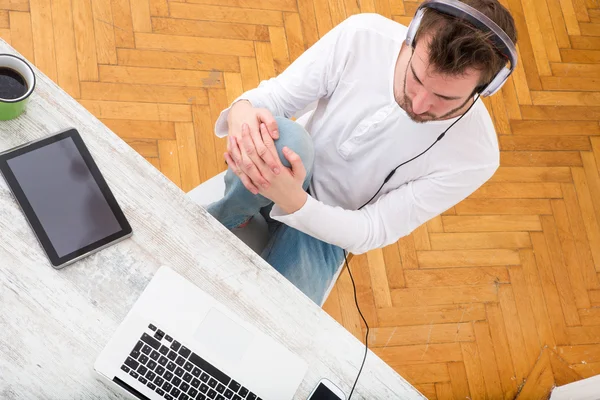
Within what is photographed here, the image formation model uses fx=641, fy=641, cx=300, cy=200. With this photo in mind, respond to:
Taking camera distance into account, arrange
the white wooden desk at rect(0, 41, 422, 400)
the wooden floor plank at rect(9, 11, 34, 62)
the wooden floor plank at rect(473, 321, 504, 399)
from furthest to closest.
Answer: the wooden floor plank at rect(473, 321, 504, 399) < the wooden floor plank at rect(9, 11, 34, 62) < the white wooden desk at rect(0, 41, 422, 400)

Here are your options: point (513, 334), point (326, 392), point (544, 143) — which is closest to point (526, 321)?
point (513, 334)

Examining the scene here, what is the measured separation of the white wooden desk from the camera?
0.99 meters

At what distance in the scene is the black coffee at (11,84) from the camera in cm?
102

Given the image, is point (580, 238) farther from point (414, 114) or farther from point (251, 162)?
point (251, 162)

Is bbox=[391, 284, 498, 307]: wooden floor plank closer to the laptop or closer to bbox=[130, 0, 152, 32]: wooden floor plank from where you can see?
the laptop

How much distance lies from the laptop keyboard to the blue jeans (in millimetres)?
398

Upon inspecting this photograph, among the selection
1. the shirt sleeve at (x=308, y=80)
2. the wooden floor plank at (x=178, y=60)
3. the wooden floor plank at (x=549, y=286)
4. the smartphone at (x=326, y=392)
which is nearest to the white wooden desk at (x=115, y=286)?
the smartphone at (x=326, y=392)

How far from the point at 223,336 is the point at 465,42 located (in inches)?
25.5

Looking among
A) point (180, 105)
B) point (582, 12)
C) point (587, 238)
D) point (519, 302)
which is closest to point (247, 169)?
point (180, 105)

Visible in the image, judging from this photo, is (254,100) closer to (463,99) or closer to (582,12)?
(463,99)

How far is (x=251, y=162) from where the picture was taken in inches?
48.4

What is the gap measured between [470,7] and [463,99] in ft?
0.61

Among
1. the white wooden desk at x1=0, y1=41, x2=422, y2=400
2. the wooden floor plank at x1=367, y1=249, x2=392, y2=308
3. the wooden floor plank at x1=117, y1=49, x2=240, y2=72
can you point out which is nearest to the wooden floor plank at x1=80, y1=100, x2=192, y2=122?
the wooden floor plank at x1=117, y1=49, x2=240, y2=72

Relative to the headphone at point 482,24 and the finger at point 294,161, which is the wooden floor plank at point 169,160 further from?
the headphone at point 482,24
